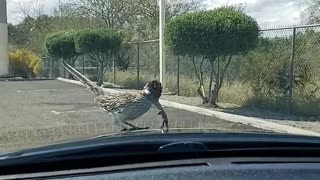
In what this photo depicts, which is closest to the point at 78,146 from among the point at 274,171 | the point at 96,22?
the point at 274,171

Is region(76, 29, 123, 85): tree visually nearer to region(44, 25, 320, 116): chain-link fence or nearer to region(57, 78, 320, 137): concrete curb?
region(44, 25, 320, 116): chain-link fence

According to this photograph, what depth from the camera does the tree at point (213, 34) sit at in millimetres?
14742

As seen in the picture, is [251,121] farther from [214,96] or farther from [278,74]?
[214,96]

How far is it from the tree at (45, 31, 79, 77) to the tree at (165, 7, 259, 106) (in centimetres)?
1578

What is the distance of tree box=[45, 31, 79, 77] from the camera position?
30812mm

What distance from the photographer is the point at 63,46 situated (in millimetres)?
30875

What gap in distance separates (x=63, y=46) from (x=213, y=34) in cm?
1747

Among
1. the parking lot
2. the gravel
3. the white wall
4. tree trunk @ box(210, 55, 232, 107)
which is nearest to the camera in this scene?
the parking lot

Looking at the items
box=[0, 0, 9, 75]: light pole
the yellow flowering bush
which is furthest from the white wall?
the yellow flowering bush

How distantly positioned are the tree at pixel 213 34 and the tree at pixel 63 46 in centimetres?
1578

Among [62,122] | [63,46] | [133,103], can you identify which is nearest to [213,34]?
[62,122]

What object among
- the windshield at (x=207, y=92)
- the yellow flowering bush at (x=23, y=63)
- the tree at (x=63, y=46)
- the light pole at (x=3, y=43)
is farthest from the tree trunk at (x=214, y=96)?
the yellow flowering bush at (x=23, y=63)

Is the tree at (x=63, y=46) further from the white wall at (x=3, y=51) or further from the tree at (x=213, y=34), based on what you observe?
the tree at (x=213, y=34)

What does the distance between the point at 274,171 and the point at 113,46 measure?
24257 millimetres
